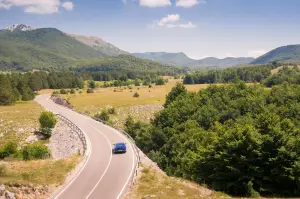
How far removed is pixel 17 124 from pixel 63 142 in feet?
60.5

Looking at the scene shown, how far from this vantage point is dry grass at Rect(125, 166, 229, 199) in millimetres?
23027

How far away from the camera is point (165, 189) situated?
24453 mm

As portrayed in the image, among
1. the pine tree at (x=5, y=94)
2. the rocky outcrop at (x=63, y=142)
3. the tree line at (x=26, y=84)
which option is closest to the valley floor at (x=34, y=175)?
the rocky outcrop at (x=63, y=142)

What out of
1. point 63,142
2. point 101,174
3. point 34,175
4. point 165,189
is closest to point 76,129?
point 63,142

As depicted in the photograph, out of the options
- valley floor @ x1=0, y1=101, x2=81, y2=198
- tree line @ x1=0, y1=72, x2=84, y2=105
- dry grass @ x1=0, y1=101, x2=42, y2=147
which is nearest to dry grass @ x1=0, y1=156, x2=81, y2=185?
valley floor @ x1=0, y1=101, x2=81, y2=198

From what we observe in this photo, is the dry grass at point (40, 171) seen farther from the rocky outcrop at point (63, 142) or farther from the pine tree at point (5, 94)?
the pine tree at point (5, 94)

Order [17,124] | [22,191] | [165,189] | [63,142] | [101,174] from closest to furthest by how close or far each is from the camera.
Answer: [22,191], [165,189], [101,174], [63,142], [17,124]

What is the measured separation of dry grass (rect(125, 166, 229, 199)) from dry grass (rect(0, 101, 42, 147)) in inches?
1608

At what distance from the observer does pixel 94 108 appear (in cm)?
10275

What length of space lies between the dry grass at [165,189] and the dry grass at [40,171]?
7934 millimetres

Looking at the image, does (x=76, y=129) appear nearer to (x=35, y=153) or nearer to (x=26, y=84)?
(x=35, y=153)

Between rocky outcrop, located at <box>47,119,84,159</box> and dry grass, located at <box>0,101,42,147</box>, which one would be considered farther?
dry grass, located at <box>0,101,42,147</box>

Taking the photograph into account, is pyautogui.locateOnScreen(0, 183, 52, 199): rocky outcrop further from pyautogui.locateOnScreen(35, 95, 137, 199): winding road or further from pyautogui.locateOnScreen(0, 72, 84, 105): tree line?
pyautogui.locateOnScreen(0, 72, 84, 105): tree line

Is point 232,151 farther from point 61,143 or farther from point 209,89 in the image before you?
point 209,89
